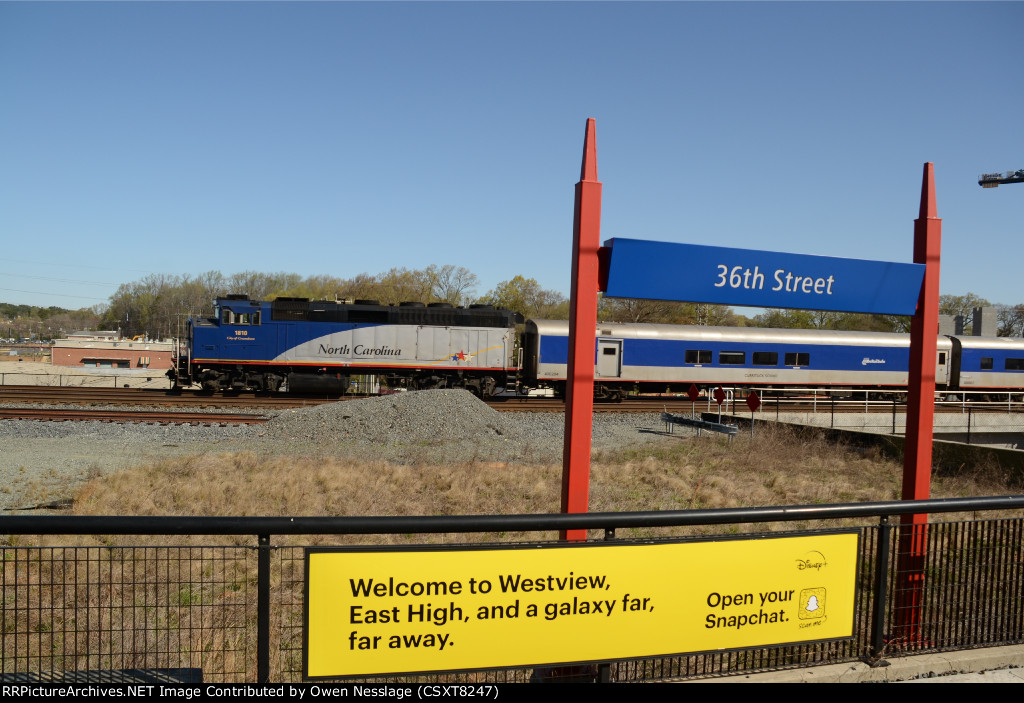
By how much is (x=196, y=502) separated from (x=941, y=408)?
28699 millimetres

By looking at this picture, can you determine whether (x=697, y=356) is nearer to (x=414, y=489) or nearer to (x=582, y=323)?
(x=414, y=489)

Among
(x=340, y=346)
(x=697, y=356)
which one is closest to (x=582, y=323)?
(x=340, y=346)

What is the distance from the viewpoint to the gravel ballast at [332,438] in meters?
14.0

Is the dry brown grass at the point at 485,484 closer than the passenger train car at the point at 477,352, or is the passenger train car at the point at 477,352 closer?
the dry brown grass at the point at 485,484

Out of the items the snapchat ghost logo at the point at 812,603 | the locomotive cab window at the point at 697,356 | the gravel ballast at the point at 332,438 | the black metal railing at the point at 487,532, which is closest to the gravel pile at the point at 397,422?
the gravel ballast at the point at 332,438

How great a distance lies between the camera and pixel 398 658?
3.52 metres

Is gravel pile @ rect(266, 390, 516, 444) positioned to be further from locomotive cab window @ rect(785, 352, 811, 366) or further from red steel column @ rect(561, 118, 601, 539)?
locomotive cab window @ rect(785, 352, 811, 366)

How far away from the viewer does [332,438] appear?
18.0 meters

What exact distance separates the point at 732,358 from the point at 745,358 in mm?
632

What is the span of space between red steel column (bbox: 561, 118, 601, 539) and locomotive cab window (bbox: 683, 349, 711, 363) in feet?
87.3

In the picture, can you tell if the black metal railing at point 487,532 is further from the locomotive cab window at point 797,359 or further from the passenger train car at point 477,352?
the locomotive cab window at point 797,359

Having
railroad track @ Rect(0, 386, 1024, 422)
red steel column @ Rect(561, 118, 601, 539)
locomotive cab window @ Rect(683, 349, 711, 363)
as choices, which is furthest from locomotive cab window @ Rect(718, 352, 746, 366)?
red steel column @ Rect(561, 118, 601, 539)

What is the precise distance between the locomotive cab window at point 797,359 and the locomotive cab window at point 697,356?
406 centimetres
